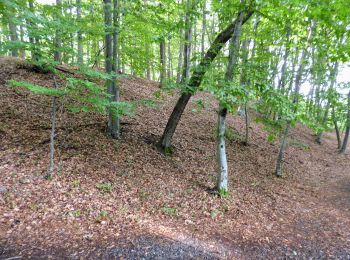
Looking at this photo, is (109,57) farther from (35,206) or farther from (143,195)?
(35,206)

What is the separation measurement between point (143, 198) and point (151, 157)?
2200 millimetres

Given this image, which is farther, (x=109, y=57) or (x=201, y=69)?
(x=109, y=57)

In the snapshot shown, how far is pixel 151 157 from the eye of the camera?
8094 mm

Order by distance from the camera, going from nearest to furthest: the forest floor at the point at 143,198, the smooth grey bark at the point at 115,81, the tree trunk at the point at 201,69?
the forest floor at the point at 143,198, the tree trunk at the point at 201,69, the smooth grey bark at the point at 115,81

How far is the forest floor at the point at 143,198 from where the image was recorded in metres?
4.24

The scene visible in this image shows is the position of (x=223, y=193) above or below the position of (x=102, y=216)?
below

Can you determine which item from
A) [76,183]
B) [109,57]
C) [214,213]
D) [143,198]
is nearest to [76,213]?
[76,183]

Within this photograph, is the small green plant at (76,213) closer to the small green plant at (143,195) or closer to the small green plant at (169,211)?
the small green plant at (143,195)

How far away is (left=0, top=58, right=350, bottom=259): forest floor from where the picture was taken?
424 cm

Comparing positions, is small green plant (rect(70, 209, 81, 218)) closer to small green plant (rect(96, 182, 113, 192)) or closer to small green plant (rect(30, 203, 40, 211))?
small green plant (rect(30, 203, 40, 211))

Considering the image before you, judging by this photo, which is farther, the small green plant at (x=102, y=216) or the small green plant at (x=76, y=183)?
the small green plant at (x=76, y=183)

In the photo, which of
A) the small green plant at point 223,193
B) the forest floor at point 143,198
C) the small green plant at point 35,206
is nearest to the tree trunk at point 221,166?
the small green plant at point 223,193

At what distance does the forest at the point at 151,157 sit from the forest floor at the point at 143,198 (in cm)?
4

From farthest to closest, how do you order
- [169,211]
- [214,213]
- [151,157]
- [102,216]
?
[151,157], [214,213], [169,211], [102,216]
